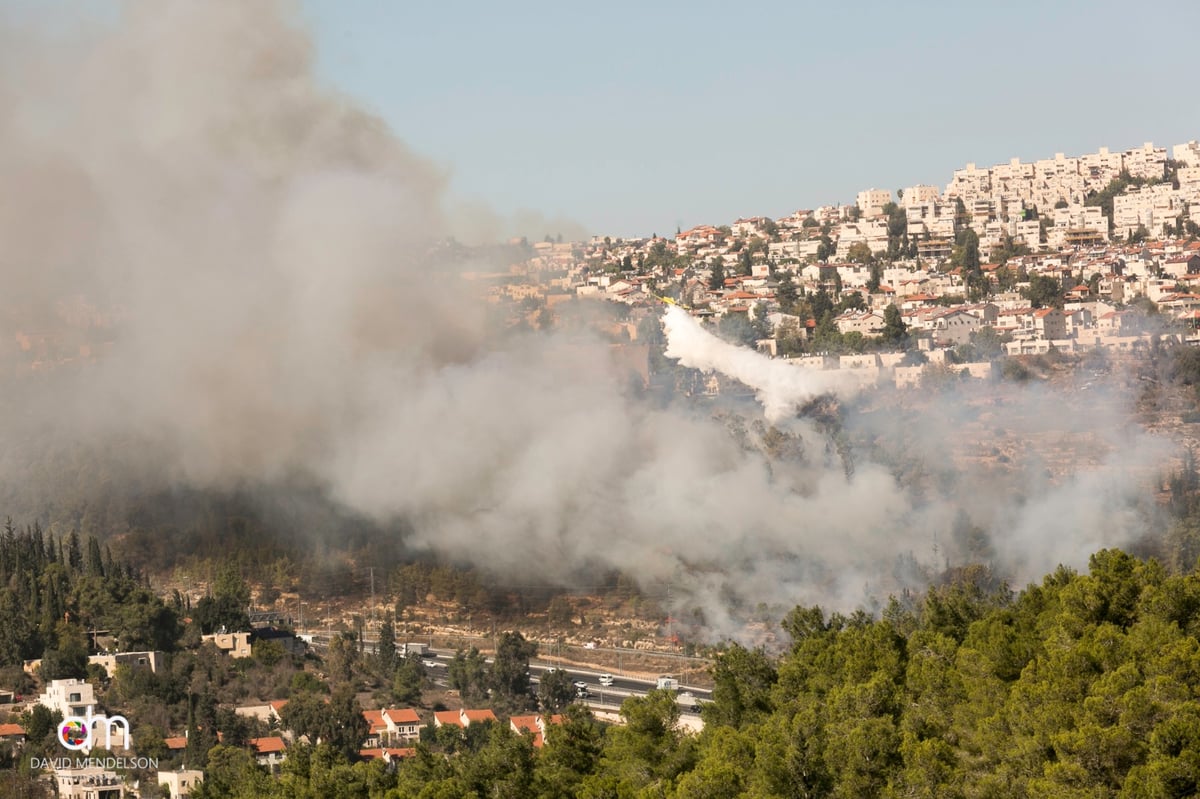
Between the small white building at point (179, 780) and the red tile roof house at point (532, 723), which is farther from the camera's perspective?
the red tile roof house at point (532, 723)

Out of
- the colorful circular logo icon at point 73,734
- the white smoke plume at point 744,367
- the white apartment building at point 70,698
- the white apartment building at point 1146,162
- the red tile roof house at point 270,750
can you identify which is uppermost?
the white apartment building at point 1146,162

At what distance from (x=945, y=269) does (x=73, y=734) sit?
83237mm

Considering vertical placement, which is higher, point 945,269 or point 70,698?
point 945,269

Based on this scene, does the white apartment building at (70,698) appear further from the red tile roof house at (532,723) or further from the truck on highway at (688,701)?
the truck on highway at (688,701)

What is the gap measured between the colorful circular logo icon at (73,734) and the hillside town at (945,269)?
76.4ft

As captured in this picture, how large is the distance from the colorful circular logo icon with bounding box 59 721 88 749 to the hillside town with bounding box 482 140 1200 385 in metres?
23.3

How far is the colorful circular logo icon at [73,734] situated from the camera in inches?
1984

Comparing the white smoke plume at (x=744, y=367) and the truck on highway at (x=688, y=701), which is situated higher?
the white smoke plume at (x=744, y=367)

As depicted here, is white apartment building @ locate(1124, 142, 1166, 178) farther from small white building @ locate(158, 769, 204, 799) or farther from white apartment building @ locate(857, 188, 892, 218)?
small white building @ locate(158, 769, 204, 799)

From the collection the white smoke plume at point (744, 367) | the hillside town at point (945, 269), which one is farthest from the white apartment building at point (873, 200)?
the white smoke plume at point (744, 367)

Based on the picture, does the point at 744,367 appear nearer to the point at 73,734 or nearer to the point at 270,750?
the point at 270,750

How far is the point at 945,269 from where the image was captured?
126 metres

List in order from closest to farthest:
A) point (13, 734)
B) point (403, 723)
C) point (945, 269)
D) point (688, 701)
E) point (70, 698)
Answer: point (13, 734)
point (70, 698)
point (403, 723)
point (688, 701)
point (945, 269)

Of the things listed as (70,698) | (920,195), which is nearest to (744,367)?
(70,698)
